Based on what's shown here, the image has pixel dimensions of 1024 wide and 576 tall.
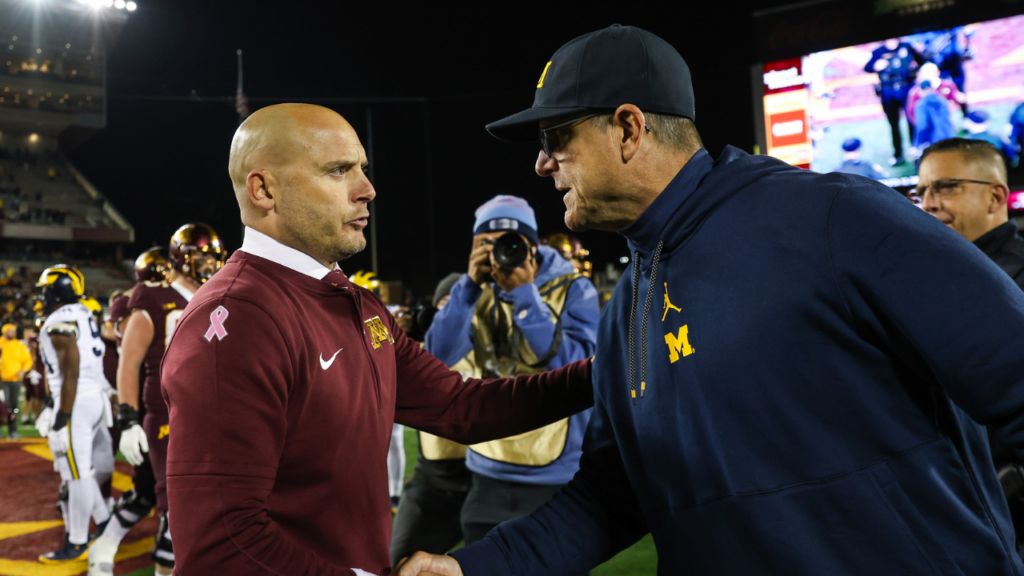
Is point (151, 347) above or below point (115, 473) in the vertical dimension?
above

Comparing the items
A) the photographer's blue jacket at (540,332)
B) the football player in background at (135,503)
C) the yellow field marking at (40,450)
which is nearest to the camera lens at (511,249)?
the photographer's blue jacket at (540,332)

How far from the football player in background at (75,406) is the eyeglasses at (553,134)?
5151 millimetres

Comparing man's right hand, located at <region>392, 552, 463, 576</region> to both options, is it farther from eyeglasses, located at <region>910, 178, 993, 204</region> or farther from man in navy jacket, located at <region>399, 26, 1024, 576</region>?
eyeglasses, located at <region>910, 178, 993, 204</region>

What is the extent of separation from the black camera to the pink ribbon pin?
1.56 m

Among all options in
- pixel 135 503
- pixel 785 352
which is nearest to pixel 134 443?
pixel 135 503

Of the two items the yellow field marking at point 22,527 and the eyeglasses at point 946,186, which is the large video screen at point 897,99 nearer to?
the eyeglasses at point 946,186

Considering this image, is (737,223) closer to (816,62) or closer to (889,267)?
(889,267)

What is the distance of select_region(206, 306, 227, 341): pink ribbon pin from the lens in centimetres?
142

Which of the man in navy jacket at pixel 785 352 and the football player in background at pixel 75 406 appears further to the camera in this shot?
the football player in background at pixel 75 406

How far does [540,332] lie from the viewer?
9.50 feet

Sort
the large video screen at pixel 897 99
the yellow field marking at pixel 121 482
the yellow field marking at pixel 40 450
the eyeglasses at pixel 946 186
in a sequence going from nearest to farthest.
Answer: the eyeglasses at pixel 946 186, the yellow field marking at pixel 121 482, the yellow field marking at pixel 40 450, the large video screen at pixel 897 99

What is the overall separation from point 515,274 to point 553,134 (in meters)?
1.34

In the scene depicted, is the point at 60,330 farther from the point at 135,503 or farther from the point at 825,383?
the point at 825,383

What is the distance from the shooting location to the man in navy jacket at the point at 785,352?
45.2 inches
